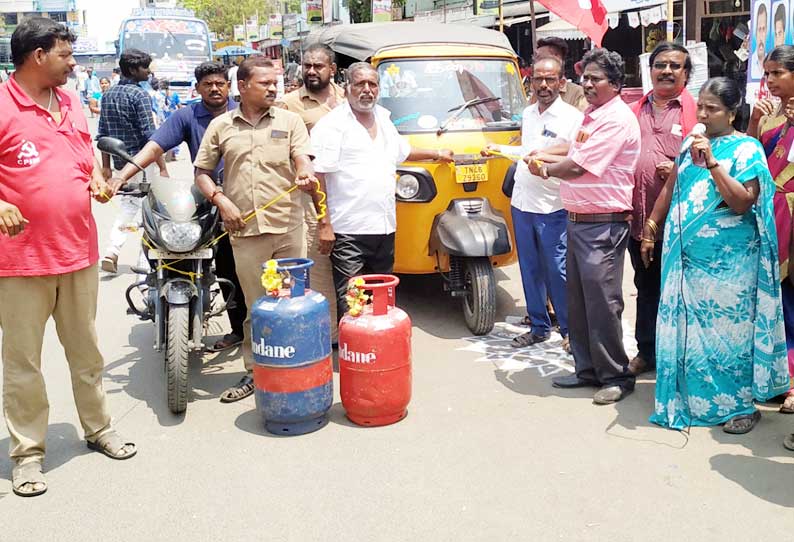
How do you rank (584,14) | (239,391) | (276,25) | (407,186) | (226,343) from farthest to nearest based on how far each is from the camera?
(276,25) < (584,14) < (407,186) < (226,343) < (239,391)

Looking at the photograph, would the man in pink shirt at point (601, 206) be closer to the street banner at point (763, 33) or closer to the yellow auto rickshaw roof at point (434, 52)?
the yellow auto rickshaw roof at point (434, 52)

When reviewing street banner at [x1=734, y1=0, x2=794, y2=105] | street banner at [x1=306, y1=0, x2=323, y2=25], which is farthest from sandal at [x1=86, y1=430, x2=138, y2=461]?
street banner at [x1=306, y1=0, x2=323, y2=25]

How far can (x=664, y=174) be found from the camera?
4.66 m

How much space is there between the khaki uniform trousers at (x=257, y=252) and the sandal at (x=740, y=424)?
2.60 m

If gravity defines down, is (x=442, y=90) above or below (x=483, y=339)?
above

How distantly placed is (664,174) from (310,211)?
93.1 inches

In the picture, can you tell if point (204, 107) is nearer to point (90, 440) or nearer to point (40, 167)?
point (40, 167)

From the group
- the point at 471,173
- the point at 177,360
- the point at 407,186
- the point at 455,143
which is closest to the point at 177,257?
the point at 177,360

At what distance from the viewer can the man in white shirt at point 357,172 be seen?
4.91 m

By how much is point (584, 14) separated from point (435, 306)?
4281 millimetres

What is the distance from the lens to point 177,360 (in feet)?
14.5

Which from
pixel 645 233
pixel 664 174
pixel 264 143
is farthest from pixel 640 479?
pixel 264 143

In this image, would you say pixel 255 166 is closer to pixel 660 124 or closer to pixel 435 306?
pixel 660 124

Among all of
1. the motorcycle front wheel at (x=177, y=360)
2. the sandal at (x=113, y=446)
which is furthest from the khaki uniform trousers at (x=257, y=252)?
the sandal at (x=113, y=446)
